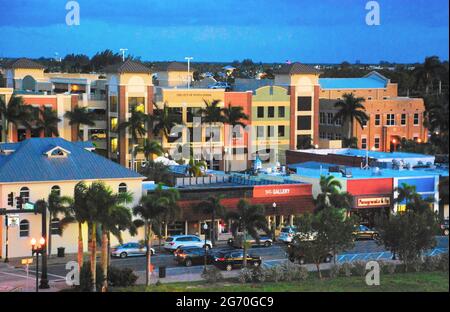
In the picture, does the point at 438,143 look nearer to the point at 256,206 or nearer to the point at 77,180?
the point at 256,206

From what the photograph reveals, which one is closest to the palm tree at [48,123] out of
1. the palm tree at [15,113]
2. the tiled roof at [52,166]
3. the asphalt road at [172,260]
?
the palm tree at [15,113]

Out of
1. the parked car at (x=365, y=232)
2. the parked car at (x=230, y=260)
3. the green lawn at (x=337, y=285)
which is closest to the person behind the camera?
the green lawn at (x=337, y=285)

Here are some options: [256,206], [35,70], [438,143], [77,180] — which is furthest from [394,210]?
[35,70]

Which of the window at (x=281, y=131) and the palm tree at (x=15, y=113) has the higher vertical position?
the palm tree at (x=15, y=113)

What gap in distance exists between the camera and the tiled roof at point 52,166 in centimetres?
3034

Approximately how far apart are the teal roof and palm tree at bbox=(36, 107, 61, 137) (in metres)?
24.0

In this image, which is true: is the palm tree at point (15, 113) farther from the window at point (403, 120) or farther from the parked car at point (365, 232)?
the parked car at point (365, 232)

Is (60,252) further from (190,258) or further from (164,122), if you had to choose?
(164,122)

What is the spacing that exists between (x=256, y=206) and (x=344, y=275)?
506cm

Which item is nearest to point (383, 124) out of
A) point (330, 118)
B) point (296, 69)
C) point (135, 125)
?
point (330, 118)

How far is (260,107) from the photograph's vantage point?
5150cm

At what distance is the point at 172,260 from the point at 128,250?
4.19 ft

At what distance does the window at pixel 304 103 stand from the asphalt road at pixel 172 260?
21.6 meters

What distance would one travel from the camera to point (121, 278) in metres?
23.3
